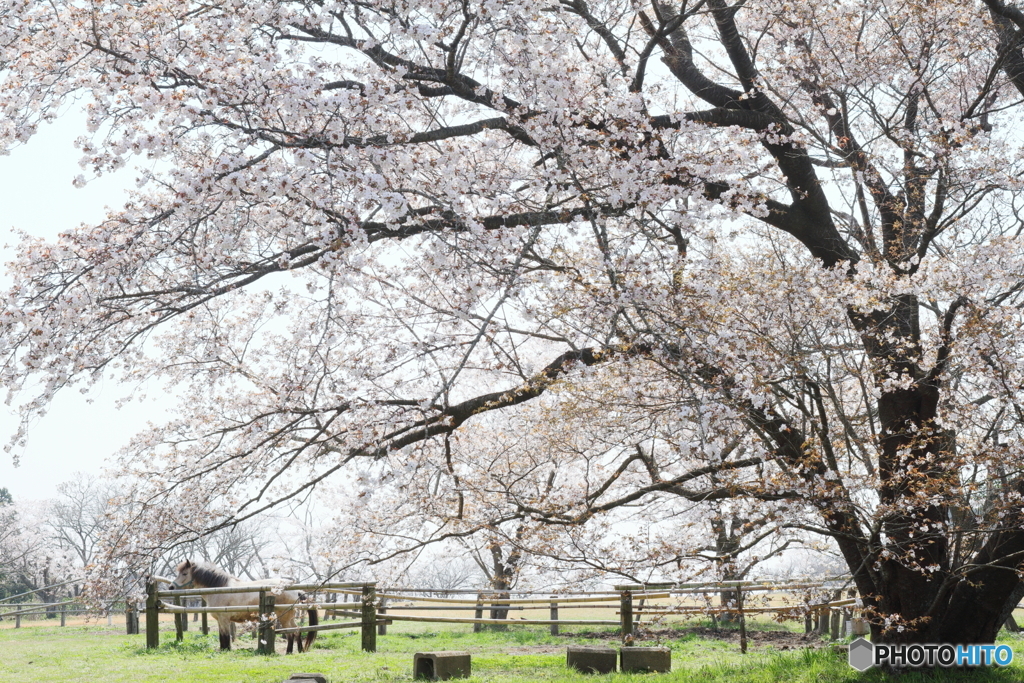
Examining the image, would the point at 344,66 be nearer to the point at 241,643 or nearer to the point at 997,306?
the point at 997,306

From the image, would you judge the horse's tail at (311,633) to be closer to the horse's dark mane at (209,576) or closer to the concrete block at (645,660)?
the horse's dark mane at (209,576)

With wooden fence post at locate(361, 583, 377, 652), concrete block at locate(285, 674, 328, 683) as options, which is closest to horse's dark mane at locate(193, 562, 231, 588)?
wooden fence post at locate(361, 583, 377, 652)

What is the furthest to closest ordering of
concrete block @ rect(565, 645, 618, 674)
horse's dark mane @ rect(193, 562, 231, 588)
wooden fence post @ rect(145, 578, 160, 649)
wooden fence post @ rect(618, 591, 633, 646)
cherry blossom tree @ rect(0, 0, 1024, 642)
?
horse's dark mane @ rect(193, 562, 231, 588) < wooden fence post @ rect(618, 591, 633, 646) < wooden fence post @ rect(145, 578, 160, 649) < concrete block @ rect(565, 645, 618, 674) < cherry blossom tree @ rect(0, 0, 1024, 642)

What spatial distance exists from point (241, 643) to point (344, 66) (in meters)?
8.13

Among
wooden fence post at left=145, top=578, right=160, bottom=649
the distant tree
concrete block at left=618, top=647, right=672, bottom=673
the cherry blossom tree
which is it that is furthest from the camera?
the distant tree

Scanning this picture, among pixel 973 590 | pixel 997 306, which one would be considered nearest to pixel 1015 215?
pixel 997 306

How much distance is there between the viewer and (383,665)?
7.87 meters

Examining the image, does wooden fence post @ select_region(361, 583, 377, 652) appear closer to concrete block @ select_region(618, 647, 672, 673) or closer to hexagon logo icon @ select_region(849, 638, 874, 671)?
concrete block @ select_region(618, 647, 672, 673)

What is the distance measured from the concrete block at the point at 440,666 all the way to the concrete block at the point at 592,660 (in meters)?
1.15

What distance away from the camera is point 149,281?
20.9 ft

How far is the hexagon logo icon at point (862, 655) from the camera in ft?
21.9

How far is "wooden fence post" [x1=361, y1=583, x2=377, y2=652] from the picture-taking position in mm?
9492

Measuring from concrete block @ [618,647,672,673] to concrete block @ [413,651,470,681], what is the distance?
1538 millimetres

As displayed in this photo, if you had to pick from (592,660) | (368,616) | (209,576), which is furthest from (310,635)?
(592,660)
